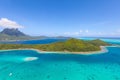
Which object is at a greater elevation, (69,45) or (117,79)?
(69,45)

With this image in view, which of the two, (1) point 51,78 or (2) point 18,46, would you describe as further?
(2) point 18,46

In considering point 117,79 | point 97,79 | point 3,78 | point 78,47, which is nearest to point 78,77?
point 97,79

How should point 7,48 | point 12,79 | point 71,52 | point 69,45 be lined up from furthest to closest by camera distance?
point 7,48
point 69,45
point 71,52
point 12,79

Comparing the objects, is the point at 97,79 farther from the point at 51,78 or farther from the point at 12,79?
the point at 12,79

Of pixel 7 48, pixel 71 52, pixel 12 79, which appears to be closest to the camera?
pixel 12 79

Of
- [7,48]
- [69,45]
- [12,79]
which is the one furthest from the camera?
[7,48]

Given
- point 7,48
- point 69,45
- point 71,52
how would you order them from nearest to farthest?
point 71,52 < point 69,45 < point 7,48

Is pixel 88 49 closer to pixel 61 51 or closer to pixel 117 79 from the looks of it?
pixel 61 51

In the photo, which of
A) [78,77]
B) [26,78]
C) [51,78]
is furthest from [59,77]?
[26,78]

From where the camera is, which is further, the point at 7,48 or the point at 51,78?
the point at 7,48
